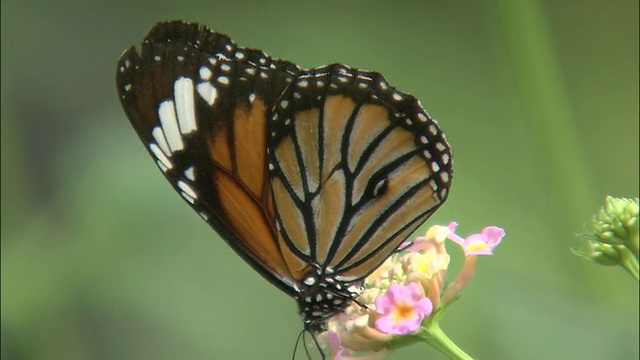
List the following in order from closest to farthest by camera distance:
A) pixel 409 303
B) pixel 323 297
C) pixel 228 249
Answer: pixel 409 303 → pixel 323 297 → pixel 228 249

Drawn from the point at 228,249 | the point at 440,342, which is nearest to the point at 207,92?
the point at 440,342

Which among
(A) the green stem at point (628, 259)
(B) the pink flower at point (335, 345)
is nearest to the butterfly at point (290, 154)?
(B) the pink flower at point (335, 345)

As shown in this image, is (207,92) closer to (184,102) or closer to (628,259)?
(184,102)

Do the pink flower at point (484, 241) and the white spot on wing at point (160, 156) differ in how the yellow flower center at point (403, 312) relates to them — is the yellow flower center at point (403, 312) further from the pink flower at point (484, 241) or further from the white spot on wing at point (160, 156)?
the white spot on wing at point (160, 156)

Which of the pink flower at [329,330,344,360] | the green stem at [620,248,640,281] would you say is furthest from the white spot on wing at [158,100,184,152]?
the green stem at [620,248,640,281]

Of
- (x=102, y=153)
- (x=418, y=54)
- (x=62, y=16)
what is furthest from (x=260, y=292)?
(x=62, y=16)

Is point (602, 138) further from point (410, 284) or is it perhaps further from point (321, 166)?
point (410, 284)

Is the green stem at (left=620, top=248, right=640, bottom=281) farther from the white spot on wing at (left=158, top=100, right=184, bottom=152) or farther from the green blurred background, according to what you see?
the white spot on wing at (left=158, top=100, right=184, bottom=152)

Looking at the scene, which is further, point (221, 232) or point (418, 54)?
point (418, 54)
